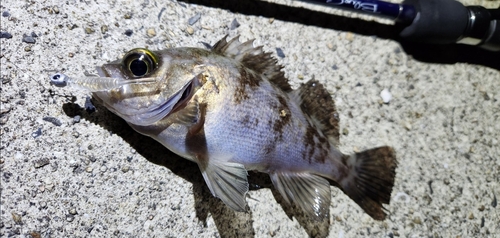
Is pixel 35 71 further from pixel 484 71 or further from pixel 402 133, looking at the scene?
pixel 484 71

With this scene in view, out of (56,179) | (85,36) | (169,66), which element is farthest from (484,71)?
(56,179)

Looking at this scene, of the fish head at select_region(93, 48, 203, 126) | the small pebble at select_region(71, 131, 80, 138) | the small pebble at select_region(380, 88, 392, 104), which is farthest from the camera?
the small pebble at select_region(380, 88, 392, 104)

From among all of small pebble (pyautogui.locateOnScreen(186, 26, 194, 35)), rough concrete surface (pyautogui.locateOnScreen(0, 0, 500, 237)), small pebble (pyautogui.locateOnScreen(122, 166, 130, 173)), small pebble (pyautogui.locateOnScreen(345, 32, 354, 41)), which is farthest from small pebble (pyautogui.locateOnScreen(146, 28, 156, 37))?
small pebble (pyautogui.locateOnScreen(345, 32, 354, 41))

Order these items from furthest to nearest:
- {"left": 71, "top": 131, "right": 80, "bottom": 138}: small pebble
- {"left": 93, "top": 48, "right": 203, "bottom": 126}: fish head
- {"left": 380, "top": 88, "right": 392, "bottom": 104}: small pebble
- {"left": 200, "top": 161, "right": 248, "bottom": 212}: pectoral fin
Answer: {"left": 380, "top": 88, "right": 392, "bottom": 104}: small pebble
{"left": 71, "top": 131, "right": 80, "bottom": 138}: small pebble
{"left": 200, "top": 161, "right": 248, "bottom": 212}: pectoral fin
{"left": 93, "top": 48, "right": 203, "bottom": 126}: fish head

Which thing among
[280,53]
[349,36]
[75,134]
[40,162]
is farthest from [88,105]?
[349,36]

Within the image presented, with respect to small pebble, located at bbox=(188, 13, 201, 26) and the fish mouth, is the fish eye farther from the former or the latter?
small pebble, located at bbox=(188, 13, 201, 26)

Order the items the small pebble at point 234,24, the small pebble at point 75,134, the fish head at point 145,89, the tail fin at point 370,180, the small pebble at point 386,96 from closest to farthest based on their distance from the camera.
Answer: the fish head at point 145,89
the small pebble at point 75,134
the tail fin at point 370,180
the small pebble at point 234,24
the small pebble at point 386,96

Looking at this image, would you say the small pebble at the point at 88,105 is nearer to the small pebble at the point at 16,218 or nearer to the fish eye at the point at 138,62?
the fish eye at the point at 138,62

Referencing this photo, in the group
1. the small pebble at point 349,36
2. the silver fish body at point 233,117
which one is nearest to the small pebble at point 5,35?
the silver fish body at point 233,117
